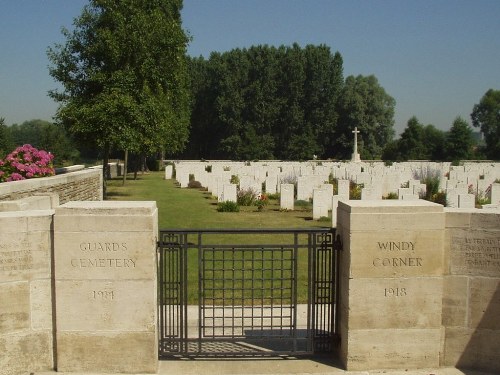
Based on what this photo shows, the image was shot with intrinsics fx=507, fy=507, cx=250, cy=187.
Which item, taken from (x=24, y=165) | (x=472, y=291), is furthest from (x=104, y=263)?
(x=24, y=165)

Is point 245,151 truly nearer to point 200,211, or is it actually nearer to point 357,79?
point 357,79

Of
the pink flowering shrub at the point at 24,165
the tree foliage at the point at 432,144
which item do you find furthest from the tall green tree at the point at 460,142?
the pink flowering shrub at the point at 24,165

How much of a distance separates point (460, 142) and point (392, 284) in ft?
163

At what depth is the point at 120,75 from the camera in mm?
17609

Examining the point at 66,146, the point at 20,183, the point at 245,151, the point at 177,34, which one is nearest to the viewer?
the point at 20,183

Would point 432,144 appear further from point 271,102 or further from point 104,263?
point 104,263

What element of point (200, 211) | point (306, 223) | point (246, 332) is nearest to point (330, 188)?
point (306, 223)

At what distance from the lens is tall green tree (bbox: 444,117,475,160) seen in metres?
49.7

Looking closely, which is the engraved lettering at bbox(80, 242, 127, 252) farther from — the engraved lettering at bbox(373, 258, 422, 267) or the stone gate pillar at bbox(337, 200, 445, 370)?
the engraved lettering at bbox(373, 258, 422, 267)

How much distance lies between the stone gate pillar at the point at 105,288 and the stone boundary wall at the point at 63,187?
4589 mm

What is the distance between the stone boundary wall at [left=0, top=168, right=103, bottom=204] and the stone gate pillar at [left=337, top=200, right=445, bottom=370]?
614 centimetres

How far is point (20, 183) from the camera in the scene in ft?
29.9

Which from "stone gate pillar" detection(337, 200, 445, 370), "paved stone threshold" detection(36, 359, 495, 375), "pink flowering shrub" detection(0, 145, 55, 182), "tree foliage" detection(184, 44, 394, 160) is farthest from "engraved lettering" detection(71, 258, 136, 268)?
"tree foliage" detection(184, 44, 394, 160)

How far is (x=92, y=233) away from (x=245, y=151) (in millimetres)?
45018
